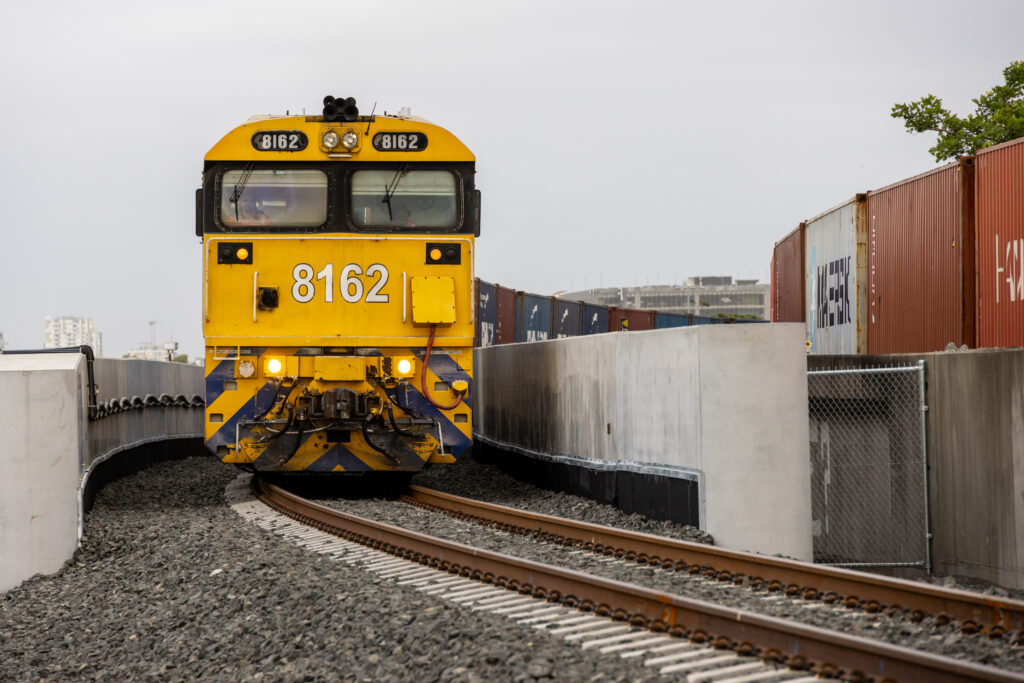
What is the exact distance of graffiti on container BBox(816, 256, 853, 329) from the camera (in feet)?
55.7

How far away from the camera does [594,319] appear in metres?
27.8

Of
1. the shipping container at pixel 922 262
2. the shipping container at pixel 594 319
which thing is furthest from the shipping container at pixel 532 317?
the shipping container at pixel 922 262

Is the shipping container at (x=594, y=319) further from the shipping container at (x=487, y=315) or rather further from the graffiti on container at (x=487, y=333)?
the graffiti on container at (x=487, y=333)

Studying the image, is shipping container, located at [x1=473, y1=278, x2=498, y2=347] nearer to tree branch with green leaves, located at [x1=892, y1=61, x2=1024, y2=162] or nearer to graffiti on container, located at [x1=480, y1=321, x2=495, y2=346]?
graffiti on container, located at [x1=480, y1=321, x2=495, y2=346]

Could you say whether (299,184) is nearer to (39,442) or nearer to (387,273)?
(387,273)

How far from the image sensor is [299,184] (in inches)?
460

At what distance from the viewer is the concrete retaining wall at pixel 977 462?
8.91 meters

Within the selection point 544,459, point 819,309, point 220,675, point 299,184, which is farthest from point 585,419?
point 819,309

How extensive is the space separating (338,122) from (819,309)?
10.3 m

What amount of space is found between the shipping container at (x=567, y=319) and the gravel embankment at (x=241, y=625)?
16.9 meters

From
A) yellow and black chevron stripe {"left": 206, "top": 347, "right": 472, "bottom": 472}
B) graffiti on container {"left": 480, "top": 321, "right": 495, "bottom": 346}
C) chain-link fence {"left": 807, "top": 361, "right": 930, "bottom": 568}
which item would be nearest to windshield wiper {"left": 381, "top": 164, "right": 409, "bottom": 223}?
yellow and black chevron stripe {"left": 206, "top": 347, "right": 472, "bottom": 472}

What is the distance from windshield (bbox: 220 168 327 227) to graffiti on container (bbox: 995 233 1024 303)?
23.0 ft

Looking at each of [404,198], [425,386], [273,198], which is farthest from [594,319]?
[273,198]

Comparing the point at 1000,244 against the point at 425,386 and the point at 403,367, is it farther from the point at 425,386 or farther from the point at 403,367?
the point at 403,367
